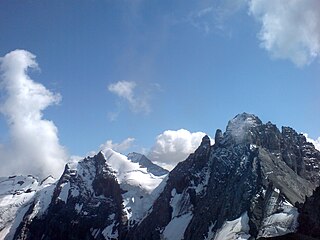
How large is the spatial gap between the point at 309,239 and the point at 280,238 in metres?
22.3

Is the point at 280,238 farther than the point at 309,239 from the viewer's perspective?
No

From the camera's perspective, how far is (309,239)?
165 metres

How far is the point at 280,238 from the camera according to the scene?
Result: 148 metres
